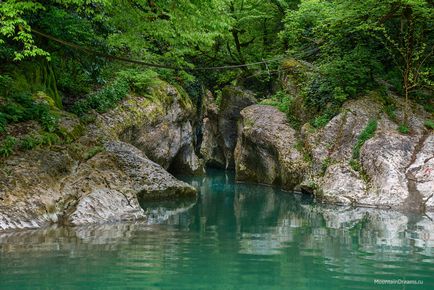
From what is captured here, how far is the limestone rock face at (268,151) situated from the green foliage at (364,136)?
202 cm

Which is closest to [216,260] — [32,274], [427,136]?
[32,274]

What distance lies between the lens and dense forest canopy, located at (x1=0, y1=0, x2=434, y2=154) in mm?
11398

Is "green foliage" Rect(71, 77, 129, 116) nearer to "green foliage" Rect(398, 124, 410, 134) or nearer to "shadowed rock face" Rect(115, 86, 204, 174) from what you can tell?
"shadowed rock face" Rect(115, 86, 204, 174)

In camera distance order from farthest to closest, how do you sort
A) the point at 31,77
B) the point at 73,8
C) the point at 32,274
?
the point at 73,8, the point at 31,77, the point at 32,274

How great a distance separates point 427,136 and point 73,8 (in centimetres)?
1188

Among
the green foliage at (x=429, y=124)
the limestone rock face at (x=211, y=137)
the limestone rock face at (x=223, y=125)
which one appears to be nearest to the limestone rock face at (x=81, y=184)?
the green foliage at (x=429, y=124)

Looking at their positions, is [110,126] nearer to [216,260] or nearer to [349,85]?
[349,85]

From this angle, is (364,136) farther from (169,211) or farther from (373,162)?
(169,211)

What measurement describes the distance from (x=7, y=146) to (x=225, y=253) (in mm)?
5441

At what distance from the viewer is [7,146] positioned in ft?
32.9

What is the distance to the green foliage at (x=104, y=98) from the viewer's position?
1549cm

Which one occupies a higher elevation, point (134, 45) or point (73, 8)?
point (73, 8)

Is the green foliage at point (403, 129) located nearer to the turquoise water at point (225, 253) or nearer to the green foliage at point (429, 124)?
the green foliage at point (429, 124)

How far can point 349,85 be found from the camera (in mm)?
17469
